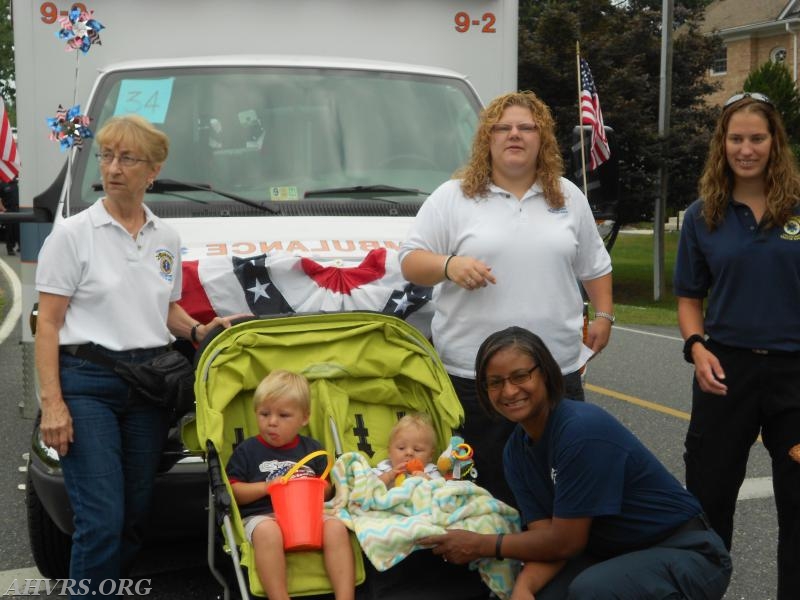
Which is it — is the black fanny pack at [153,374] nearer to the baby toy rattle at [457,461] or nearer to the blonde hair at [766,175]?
the baby toy rattle at [457,461]

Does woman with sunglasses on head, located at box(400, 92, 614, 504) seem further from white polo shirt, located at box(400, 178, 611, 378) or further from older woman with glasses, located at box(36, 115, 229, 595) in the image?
older woman with glasses, located at box(36, 115, 229, 595)

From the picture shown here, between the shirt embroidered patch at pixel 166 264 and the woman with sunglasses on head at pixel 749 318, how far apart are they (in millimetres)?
2046

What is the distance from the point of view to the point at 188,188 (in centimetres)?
538

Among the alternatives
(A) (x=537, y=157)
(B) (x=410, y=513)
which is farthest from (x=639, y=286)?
(B) (x=410, y=513)

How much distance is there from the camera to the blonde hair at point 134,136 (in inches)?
149

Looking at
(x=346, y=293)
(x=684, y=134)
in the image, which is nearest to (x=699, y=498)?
(x=346, y=293)

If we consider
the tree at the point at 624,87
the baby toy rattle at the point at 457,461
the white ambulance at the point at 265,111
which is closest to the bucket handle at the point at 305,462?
the baby toy rattle at the point at 457,461

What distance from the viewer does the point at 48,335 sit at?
3.76 m

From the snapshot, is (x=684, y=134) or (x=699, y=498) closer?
(x=699, y=498)

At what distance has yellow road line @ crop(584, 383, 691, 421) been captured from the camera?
872cm

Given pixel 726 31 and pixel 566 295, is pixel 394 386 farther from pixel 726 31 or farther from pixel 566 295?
pixel 726 31

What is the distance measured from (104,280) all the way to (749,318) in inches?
93.7

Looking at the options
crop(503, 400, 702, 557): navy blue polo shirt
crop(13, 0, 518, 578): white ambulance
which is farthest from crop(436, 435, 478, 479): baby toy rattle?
crop(13, 0, 518, 578): white ambulance

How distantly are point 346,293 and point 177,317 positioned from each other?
2.49ft
